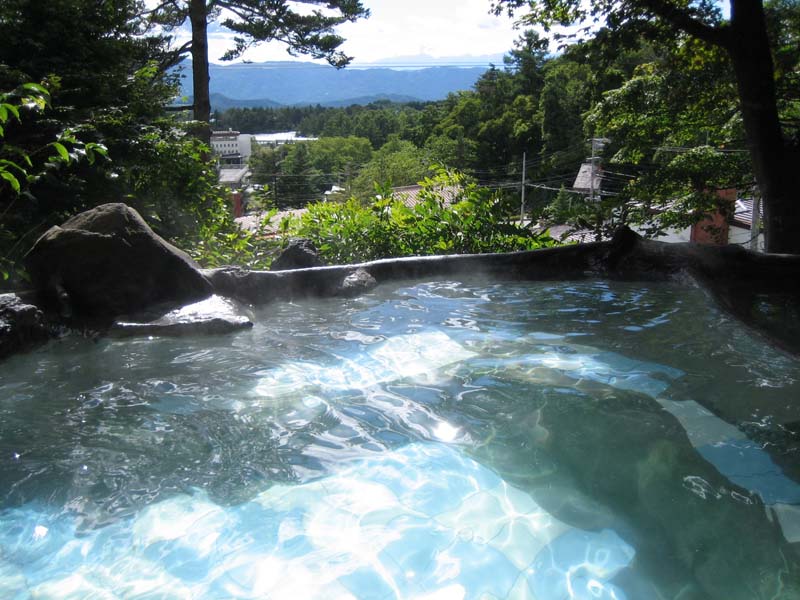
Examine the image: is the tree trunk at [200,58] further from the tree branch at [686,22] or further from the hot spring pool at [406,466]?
the hot spring pool at [406,466]

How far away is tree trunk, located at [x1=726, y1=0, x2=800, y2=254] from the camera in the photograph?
218 inches

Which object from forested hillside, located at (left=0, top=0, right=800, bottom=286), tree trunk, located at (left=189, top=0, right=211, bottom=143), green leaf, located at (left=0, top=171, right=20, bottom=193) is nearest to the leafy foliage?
forested hillside, located at (left=0, top=0, right=800, bottom=286)

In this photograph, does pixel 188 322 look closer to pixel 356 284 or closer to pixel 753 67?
pixel 356 284

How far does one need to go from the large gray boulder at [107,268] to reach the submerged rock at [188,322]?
0.49ft

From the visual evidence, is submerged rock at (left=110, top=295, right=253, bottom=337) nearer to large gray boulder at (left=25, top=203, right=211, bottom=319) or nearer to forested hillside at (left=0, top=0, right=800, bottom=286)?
large gray boulder at (left=25, top=203, right=211, bottom=319)

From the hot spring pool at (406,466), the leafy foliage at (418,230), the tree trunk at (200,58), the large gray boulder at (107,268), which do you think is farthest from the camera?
the tree trunk at (200,58)

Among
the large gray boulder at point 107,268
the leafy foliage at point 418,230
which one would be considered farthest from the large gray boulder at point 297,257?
the large gray boulder at point 107,268

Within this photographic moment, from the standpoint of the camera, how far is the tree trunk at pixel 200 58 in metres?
9.52

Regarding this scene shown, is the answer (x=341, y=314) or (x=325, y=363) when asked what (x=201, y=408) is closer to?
(x=325, y=363)

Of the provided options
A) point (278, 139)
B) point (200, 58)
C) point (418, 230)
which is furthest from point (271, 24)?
point (278, 139)

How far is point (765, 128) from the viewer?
5.71 metres

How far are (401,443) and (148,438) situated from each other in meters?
1.22

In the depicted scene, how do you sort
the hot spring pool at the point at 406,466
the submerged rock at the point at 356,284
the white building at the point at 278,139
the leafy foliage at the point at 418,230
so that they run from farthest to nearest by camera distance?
the white building at the point at 278,139, the leafy foliage at the point at 418,230, the submerged rock at the point at 356,284, the hot spring pool at the point at 406,466

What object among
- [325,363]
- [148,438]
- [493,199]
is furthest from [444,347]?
[493,199]
